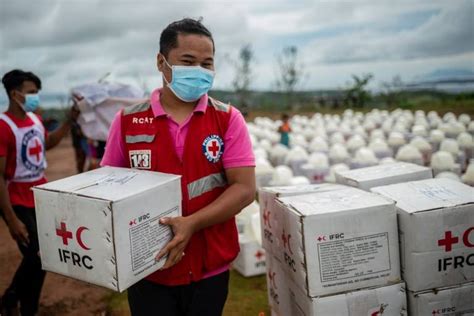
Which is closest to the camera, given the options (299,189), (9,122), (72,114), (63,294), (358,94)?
(299,189)

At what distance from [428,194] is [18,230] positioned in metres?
2.40

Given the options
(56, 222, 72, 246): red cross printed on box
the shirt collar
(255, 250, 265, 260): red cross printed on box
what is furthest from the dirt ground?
the shirt collar

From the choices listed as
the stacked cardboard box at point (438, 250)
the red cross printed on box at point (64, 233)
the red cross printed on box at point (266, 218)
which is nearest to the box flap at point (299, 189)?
the red cross printed on box at point (266, 218)

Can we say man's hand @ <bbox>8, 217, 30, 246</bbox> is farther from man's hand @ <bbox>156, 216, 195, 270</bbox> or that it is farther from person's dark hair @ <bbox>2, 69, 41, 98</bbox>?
man's hand @ <bbox>156, 216, 195, 270</bbox>

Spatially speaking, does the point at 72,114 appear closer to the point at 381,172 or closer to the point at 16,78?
the point at 16,78

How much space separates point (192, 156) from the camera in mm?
1669

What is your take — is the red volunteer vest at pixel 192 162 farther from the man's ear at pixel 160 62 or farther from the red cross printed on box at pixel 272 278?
the red cross printed on box at pixel 272 278

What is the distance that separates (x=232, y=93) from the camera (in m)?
26.5

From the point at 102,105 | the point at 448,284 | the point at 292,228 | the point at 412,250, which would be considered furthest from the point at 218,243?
the point at 102,105

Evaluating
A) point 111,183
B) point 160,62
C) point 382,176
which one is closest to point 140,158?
point 111,183

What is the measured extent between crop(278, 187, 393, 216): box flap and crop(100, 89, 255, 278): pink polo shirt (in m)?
0.38

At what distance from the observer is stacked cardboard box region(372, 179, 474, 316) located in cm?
186

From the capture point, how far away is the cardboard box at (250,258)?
401 cm

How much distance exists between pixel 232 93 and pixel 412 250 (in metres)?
25.1
